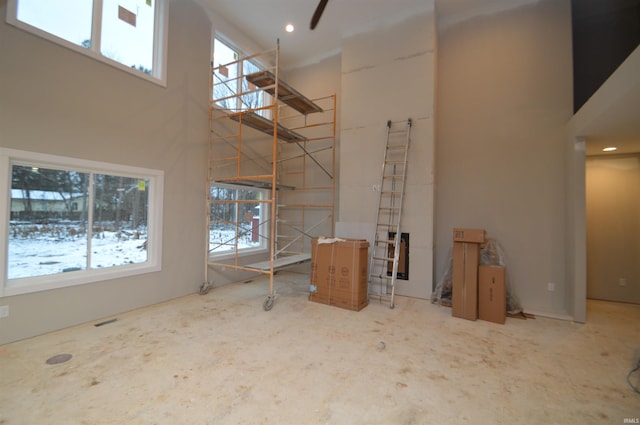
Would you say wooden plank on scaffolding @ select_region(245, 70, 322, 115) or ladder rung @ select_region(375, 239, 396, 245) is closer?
wooden plank on scaffolding @ select_region(245, 70, 322, 115)

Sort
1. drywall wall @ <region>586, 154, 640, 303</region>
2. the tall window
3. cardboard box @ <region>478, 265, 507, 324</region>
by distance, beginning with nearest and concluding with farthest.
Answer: cardboard box @ <region>478, 265, 507, 324</region>
drywall wall @ <region>586, 154, 640, 303</region>
the tall window

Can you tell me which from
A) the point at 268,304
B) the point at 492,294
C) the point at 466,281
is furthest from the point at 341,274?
the point at 492,294

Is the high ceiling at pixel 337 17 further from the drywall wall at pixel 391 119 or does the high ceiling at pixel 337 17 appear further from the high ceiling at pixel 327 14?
the drywall wall at pixel 391 119

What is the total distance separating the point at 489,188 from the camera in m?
4.24

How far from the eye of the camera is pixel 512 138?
411 cm

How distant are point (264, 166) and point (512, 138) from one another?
4.43 metres

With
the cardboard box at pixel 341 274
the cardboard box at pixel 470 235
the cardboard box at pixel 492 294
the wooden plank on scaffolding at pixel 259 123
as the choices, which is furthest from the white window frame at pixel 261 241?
the cardboard box at pixel 492 294

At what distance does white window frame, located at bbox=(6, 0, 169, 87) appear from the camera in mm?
2668

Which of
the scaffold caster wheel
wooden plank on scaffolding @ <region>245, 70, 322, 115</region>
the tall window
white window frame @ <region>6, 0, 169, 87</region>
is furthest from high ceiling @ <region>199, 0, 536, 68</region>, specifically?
the scaffold caster wheel

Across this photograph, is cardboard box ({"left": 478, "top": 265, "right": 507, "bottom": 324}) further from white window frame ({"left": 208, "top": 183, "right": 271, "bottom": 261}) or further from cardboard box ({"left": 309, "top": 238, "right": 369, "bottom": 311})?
white window frame ({"left": 208, "top": 183, "right": 271, "bottom": 261})

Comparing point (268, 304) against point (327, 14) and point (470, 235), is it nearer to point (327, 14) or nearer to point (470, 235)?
point (470, 235)

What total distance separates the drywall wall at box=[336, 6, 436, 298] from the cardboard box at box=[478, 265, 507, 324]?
2.77ft

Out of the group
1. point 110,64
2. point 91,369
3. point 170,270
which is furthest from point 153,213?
point 91,369

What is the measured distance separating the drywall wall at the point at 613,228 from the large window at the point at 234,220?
5.34 metres
